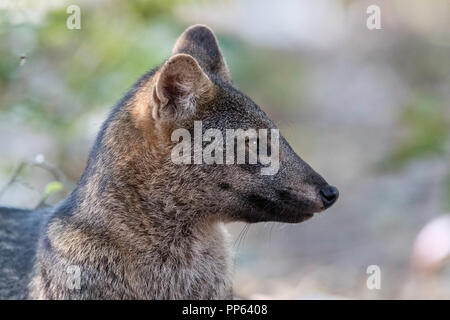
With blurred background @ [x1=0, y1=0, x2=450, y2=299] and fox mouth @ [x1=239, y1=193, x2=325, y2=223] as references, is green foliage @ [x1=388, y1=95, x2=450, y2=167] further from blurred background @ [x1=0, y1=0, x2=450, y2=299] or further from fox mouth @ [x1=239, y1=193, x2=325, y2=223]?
fox mouth @ [x1=239, y1=193, x2=325, y2=223]

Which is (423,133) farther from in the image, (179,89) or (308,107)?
(179,89)

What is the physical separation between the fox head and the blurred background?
1.59 meters

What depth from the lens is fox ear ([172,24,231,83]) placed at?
6.09 m

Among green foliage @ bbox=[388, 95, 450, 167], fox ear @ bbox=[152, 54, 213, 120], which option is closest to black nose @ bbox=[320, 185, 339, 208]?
fox ear @ bbox=[152, 54, 213, 120]

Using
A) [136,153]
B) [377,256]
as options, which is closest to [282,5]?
[377,256]

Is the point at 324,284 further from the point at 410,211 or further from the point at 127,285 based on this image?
the point at 127,285

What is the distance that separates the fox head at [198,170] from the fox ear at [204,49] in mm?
612

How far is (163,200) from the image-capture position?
17.8 feet

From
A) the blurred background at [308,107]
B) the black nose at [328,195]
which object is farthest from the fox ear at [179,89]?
the blurred background at [308,107]

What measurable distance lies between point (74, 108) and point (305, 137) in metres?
5.46

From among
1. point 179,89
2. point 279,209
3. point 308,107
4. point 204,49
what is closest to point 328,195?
point 279,209

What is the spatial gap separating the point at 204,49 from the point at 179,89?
903mm

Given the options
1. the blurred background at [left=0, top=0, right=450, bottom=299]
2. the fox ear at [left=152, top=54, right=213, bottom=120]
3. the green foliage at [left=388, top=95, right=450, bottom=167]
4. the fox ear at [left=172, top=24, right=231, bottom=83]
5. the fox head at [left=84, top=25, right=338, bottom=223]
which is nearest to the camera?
the fox ear at [left=152, top=54, right=213, bottom=120]

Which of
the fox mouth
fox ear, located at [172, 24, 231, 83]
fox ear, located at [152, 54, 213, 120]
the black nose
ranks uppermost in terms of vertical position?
fox ear, located at [172, 24, 231, 83]
